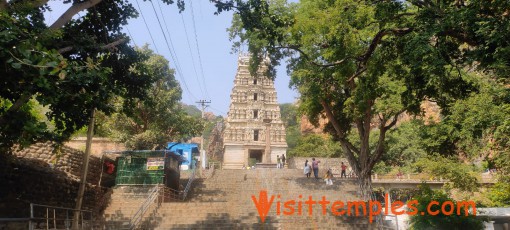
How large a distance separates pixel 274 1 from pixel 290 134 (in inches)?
2021

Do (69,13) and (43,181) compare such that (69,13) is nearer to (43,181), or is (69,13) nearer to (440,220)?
(43,181)

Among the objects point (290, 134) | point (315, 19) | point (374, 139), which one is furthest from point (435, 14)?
point (290, 134)

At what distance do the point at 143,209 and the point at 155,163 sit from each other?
11.7 feet

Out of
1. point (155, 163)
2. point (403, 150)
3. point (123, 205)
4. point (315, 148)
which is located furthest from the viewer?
point (315, 148)

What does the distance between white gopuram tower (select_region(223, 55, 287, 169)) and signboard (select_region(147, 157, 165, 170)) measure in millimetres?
22319

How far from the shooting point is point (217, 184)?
19859mm

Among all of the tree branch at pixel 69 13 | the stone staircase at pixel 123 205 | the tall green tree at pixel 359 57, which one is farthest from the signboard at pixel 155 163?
the tree branch at pixel 69 13

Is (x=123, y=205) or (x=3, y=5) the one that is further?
(x=123, y=205)

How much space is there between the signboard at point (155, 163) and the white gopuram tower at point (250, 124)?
22319 millimetres

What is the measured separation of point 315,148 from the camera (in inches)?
1854

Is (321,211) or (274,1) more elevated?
(274,1)

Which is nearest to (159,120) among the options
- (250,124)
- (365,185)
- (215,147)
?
(365,185)

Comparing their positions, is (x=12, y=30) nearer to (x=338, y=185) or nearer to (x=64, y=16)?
(x=64, y=16)

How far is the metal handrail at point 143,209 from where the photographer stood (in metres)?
12.3
